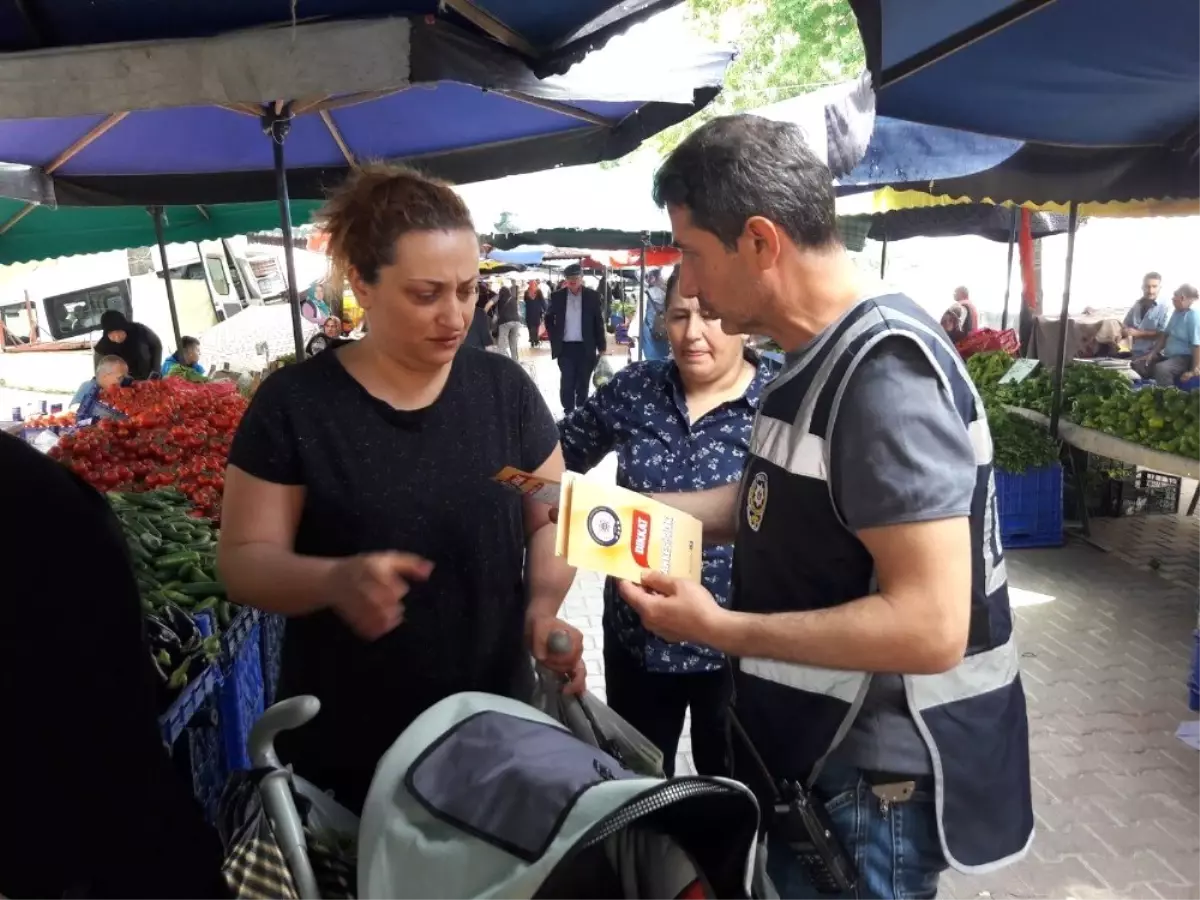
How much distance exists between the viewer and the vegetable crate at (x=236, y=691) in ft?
8.86

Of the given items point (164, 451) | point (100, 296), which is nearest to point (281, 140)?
point (164, 451)

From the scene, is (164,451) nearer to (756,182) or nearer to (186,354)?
(756,182)

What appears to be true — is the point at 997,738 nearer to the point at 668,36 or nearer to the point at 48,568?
the point at 48,568

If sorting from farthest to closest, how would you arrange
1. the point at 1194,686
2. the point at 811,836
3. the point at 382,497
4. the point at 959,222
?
1. the point at 959,222
2. the point at 1194,686
3. the point at 382,497
4. the point at 811,836

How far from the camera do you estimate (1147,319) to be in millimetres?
12484

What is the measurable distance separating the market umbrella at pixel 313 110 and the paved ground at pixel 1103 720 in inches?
112

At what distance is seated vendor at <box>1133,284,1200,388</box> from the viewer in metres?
10.2

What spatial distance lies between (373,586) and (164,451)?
3089mm

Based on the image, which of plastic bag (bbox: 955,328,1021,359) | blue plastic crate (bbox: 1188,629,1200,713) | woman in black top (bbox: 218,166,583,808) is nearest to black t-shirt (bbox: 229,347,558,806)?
woman in black top (bbox: 218,166,583,808)

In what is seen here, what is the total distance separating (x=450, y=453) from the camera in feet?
5.86

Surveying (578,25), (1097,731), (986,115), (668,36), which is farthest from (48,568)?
(986,115)

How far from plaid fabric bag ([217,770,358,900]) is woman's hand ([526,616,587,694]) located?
21.1 inches

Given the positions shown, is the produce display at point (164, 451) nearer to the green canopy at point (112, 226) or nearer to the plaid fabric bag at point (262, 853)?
the plaid fabric bag at point (262, 853)

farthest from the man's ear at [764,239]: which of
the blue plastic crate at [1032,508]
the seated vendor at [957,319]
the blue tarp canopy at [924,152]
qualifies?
the seated vendor at [957,319]
